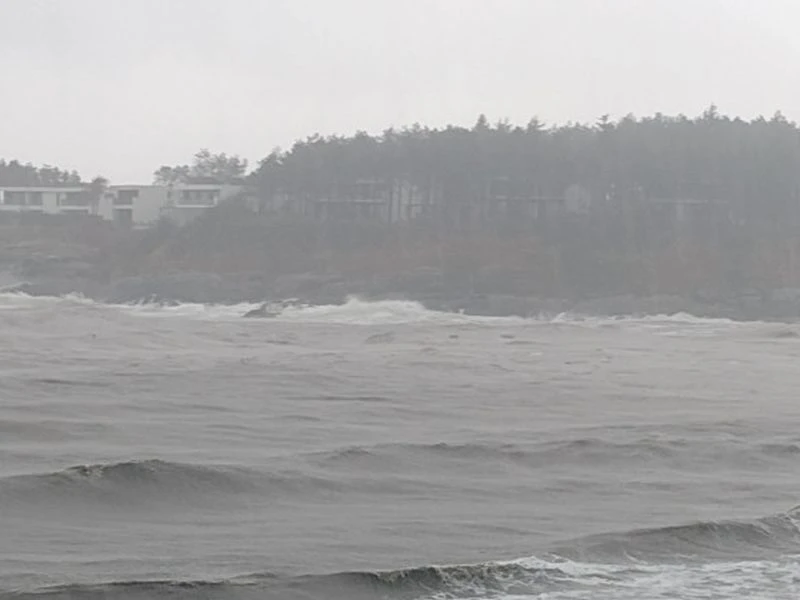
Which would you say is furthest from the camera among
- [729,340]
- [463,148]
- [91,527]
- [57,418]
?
[463,148]

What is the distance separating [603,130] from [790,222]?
44.8ft

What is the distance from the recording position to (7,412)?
1411 centimetres

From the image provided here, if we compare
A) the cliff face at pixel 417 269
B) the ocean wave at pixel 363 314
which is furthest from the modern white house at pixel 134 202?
the ocean wave at pixel 363 314

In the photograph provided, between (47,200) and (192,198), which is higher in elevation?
(192,198)

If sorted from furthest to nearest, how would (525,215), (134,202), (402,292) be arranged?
1. (134,202)
2. (525,215)
3. (402,292)

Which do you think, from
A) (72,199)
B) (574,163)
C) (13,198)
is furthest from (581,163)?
Answer: (13,198)

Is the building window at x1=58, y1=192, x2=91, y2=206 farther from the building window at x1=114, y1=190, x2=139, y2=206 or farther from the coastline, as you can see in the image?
the coastline

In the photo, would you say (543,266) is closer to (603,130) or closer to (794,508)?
(603,130)

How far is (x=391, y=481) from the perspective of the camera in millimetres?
10633

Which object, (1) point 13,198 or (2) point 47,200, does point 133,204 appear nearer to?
(2) point 47,200

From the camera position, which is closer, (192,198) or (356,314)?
(356,314)

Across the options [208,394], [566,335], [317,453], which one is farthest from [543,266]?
[317,453]

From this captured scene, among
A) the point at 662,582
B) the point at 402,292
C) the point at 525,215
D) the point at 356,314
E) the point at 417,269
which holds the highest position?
the point at 525,215

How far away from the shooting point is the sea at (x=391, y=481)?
294 inches
